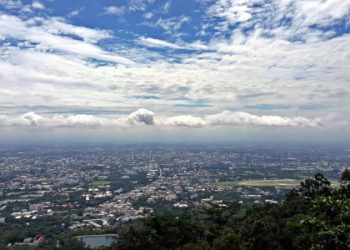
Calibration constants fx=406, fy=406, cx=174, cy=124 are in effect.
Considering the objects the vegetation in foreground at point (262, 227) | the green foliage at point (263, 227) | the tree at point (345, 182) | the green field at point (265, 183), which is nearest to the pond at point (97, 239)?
the vegetation in foreground at point (262, 227)

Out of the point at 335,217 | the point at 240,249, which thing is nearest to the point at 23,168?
the point at 240,249

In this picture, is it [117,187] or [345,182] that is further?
[117,187]

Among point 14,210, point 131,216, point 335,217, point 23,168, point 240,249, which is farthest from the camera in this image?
point 23,168

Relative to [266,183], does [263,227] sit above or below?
above

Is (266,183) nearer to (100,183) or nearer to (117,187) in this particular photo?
(117,187)

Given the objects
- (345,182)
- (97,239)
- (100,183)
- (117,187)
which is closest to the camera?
(345,182)

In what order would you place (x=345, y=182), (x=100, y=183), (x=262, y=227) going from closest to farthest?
(x=262, y=227) → (x=345, y=182) → (x=100, y=183)

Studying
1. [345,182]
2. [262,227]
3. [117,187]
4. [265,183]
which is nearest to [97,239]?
[345,182]

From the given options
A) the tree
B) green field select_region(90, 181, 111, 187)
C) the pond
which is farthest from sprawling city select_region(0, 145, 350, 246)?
the tree

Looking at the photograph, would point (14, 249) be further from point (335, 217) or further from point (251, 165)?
point (251, 165)
